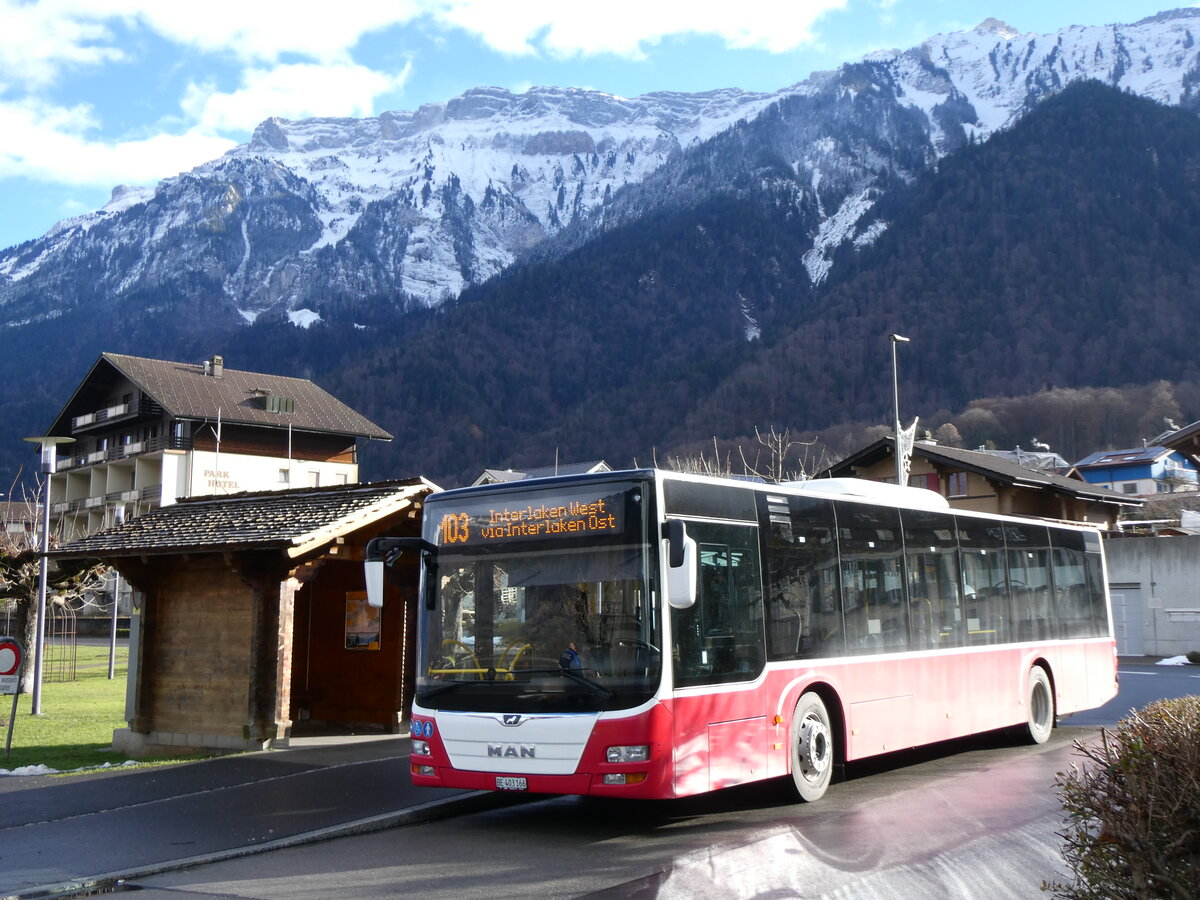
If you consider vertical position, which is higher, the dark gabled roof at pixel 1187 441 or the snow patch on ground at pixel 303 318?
the snow patch on ground at pixel 303 318

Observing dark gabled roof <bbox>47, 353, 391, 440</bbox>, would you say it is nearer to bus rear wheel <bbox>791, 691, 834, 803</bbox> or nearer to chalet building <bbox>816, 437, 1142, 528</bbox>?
chalet building <bbox>816, 437, 1142, 528</bbox>

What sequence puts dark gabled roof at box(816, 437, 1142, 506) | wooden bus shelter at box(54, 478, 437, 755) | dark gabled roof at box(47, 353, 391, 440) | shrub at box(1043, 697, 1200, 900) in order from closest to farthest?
shrub at box(1043, 697, 1200, 900) → wooden bus shelter at box(54, 478, 437, 755) → dark gabled roof at box(816, 437, 1142, 506) → dark gabled roof at box(47, 353, 391, 440)

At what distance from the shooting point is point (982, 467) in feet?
151

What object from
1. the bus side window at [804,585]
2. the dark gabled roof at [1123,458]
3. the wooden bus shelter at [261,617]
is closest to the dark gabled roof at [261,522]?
the wooden bus shelter at [261,617]

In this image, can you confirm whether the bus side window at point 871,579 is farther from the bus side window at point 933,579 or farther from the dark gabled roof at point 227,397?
the dark gabled roof at point 227,397

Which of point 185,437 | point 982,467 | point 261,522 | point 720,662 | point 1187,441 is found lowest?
point 720,662

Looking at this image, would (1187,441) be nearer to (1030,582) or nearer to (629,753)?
(1030,582)

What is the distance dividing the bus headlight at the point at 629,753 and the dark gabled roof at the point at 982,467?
37.7 metres

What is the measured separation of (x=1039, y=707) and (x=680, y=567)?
826 cm

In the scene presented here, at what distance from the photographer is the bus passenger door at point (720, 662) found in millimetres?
8812

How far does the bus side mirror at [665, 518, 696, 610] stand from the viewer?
331 inches

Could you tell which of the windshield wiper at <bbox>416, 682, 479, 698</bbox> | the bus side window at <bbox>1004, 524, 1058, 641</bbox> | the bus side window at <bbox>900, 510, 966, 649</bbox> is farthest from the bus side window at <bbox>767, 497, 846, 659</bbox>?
the bus side window at <bbox>1004, 524, 1058, 641</bbox>

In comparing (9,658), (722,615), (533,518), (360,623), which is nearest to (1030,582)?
(722,615)

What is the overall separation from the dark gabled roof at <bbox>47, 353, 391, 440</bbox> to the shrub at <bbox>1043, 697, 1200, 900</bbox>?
224 feet
